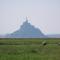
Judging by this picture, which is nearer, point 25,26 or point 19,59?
point 19,59

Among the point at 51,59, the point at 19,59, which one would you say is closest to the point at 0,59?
the point at 19,59

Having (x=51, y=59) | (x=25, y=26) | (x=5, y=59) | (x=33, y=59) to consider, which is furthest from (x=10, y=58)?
(x=25, y=26)

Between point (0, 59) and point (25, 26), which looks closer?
point (0, 59)

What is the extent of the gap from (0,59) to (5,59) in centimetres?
31

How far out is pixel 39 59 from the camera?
14.0 metres

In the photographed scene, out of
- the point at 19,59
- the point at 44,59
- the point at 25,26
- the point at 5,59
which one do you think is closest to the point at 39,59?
the point at 44,59

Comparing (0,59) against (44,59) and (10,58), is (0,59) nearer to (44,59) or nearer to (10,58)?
(10,58)

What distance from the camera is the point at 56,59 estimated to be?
1371cm

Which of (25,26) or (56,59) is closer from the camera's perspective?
(56,59)

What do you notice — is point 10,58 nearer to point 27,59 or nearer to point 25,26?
point 27,59

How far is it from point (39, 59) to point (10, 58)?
186cm

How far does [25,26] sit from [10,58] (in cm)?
13037

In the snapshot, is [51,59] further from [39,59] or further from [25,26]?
[25,26]

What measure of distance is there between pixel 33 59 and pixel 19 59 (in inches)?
34.0
